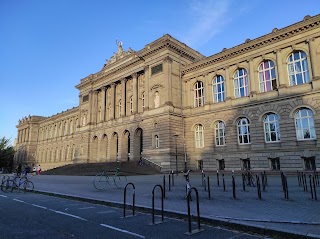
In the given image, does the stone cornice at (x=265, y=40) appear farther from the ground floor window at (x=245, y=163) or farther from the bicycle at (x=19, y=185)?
the bicycle at (x=19, y=185)

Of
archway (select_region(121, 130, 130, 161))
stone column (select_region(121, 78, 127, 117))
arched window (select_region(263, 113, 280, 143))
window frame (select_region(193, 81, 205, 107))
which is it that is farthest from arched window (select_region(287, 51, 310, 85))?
stone column (select_region(121, 78, 127, 117))

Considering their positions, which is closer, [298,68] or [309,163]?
[309,163]

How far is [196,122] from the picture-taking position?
35.5m

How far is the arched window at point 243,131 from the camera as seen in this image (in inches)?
1183

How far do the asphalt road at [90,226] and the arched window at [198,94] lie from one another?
2893 cm

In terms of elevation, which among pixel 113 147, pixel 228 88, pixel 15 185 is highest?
pixel 228 88

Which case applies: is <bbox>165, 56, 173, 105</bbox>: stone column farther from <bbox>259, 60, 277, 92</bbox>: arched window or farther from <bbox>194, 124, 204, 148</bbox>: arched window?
<bbox>259, 60, 277, 92</bbox>: arched window

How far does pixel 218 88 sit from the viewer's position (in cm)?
3434

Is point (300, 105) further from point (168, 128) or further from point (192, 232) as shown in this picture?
point (192, 232)

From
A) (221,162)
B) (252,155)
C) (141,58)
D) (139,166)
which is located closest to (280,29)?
(252,155)

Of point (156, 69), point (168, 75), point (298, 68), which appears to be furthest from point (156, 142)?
point (298, 68)

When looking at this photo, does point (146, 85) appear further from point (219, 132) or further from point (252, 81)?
point (252, 81)

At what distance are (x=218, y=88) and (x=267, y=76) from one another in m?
6.74

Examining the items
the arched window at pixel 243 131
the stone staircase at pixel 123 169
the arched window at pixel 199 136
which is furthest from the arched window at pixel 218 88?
the stone staircase at pixel 123 169
